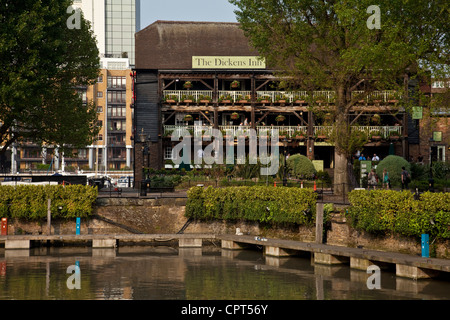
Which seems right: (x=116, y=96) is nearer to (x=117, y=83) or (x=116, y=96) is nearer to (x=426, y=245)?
(x=117, y=83)

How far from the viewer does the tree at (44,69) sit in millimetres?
32094

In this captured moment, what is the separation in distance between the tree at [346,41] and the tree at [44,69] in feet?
35.1

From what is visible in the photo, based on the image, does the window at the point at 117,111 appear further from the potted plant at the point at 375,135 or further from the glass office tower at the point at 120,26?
the potted plant at the point at 375,135

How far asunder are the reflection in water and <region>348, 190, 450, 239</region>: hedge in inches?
73.6

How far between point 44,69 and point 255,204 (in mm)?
14703

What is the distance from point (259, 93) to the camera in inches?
1855

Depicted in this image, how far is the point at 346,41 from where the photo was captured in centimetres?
2955

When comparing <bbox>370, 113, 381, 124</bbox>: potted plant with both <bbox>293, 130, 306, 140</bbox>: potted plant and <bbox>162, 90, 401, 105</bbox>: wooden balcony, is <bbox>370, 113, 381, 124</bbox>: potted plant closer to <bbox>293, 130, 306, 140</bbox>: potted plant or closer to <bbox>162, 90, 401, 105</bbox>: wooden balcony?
<bbox>162, 90, 401, 105</bbox>: wooden balcony

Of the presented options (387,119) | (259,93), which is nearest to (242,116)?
(259,93)

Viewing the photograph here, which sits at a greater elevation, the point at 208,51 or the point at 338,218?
the point at 208,51

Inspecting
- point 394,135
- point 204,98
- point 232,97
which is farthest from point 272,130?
point 394,135

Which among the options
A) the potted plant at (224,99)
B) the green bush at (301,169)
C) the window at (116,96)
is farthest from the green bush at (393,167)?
the window at (116,96)
